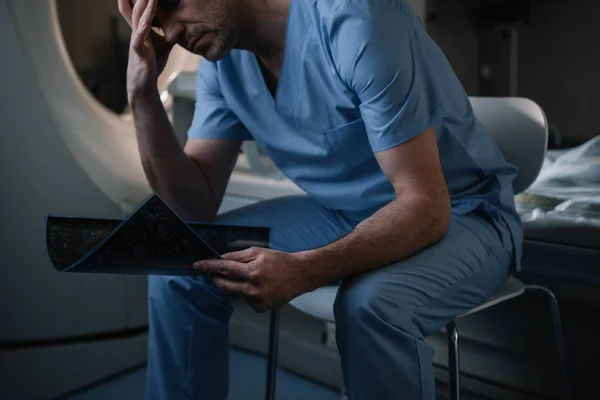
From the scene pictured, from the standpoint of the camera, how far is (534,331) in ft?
4.95

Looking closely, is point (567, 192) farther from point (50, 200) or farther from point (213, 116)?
point (50, 200)

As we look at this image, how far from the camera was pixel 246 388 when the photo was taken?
1798mm

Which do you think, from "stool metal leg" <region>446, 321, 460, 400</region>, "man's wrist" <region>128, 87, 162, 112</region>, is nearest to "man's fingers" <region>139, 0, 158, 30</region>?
"man's wrist" <region>128, 87, 162, 112</region>

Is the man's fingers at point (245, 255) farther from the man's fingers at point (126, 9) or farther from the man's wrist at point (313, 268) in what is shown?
the man's fingers at point (126, 9)

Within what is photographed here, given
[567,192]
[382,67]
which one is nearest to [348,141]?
[382,67]

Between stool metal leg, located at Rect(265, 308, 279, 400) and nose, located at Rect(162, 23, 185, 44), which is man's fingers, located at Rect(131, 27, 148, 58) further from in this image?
stool metal leg, located at Rect(265, 308, 279, 400)

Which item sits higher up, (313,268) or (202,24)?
(202,24)

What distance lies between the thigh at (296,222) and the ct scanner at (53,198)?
0.33 metres

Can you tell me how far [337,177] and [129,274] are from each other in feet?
1.45

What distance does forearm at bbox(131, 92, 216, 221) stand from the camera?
4.07 feet

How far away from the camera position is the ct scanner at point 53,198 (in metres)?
1.61

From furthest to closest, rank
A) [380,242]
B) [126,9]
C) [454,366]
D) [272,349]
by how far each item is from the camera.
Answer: [272,349], [126,9], [454,366], [380,242]

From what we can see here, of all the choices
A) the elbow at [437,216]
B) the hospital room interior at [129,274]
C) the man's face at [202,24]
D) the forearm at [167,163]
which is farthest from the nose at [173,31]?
the elbow at [437,216]

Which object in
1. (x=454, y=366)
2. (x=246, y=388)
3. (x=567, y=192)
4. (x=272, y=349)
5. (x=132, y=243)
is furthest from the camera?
(x=246, y=388)
